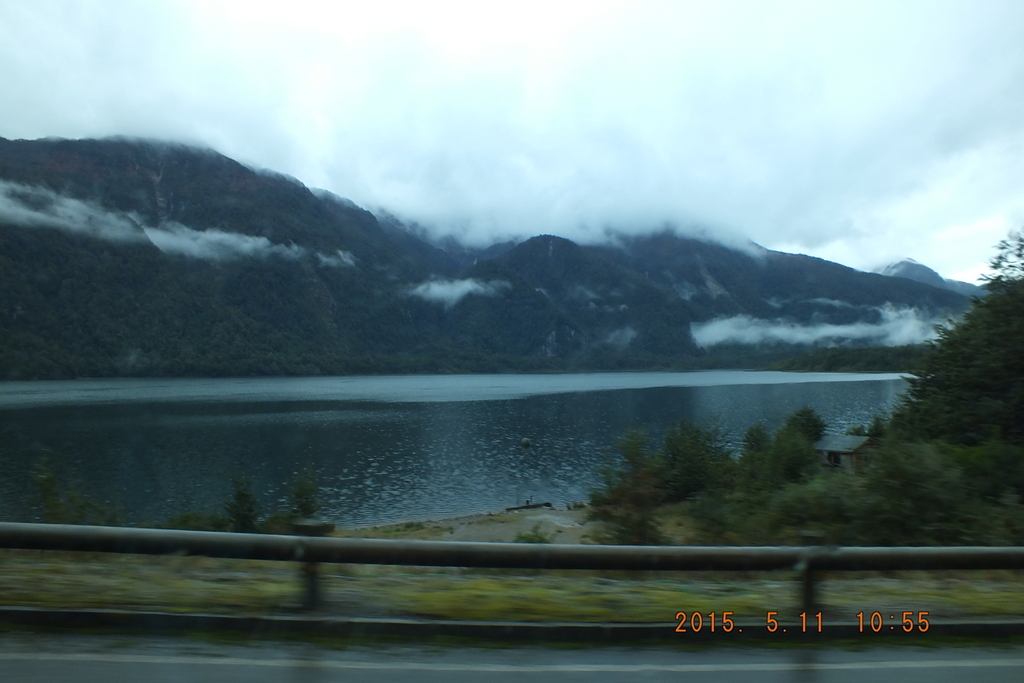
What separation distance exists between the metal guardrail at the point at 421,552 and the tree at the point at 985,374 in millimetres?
9379

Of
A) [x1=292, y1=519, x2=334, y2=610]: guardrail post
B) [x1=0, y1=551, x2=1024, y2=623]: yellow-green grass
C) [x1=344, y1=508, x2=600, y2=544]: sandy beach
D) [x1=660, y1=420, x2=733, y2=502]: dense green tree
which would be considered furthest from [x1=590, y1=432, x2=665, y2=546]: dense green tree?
[x1=344, y1=508, x2=600, y2=544]: sandy beach

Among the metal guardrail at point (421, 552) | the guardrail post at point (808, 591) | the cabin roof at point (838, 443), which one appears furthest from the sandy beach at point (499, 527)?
the metal guardrail at point (421, 552)

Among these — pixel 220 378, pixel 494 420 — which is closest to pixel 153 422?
pixel 494 420

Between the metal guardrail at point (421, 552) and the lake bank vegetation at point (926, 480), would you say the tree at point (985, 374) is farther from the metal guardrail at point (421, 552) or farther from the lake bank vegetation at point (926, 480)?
the metal guardrail at point (421, 552)

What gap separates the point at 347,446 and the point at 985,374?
5303cm

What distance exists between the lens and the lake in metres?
38.9

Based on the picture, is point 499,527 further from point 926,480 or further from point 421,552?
point 421,552

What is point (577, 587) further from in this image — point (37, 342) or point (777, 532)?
point (37, 342)

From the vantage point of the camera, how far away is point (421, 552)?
4715 millimetres

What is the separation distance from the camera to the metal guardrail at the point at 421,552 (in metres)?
4.64

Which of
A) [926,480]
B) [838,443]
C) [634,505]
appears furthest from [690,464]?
[926,480]

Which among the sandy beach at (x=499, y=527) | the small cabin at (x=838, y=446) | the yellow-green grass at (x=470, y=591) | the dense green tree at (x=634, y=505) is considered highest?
the yellow-green grass at (x=470, y=591)

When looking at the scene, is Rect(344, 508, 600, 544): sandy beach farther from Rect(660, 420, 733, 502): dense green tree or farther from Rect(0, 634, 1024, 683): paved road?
Rect(0, 634, 1024, 683): paved road

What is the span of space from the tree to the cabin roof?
79.7 feet
